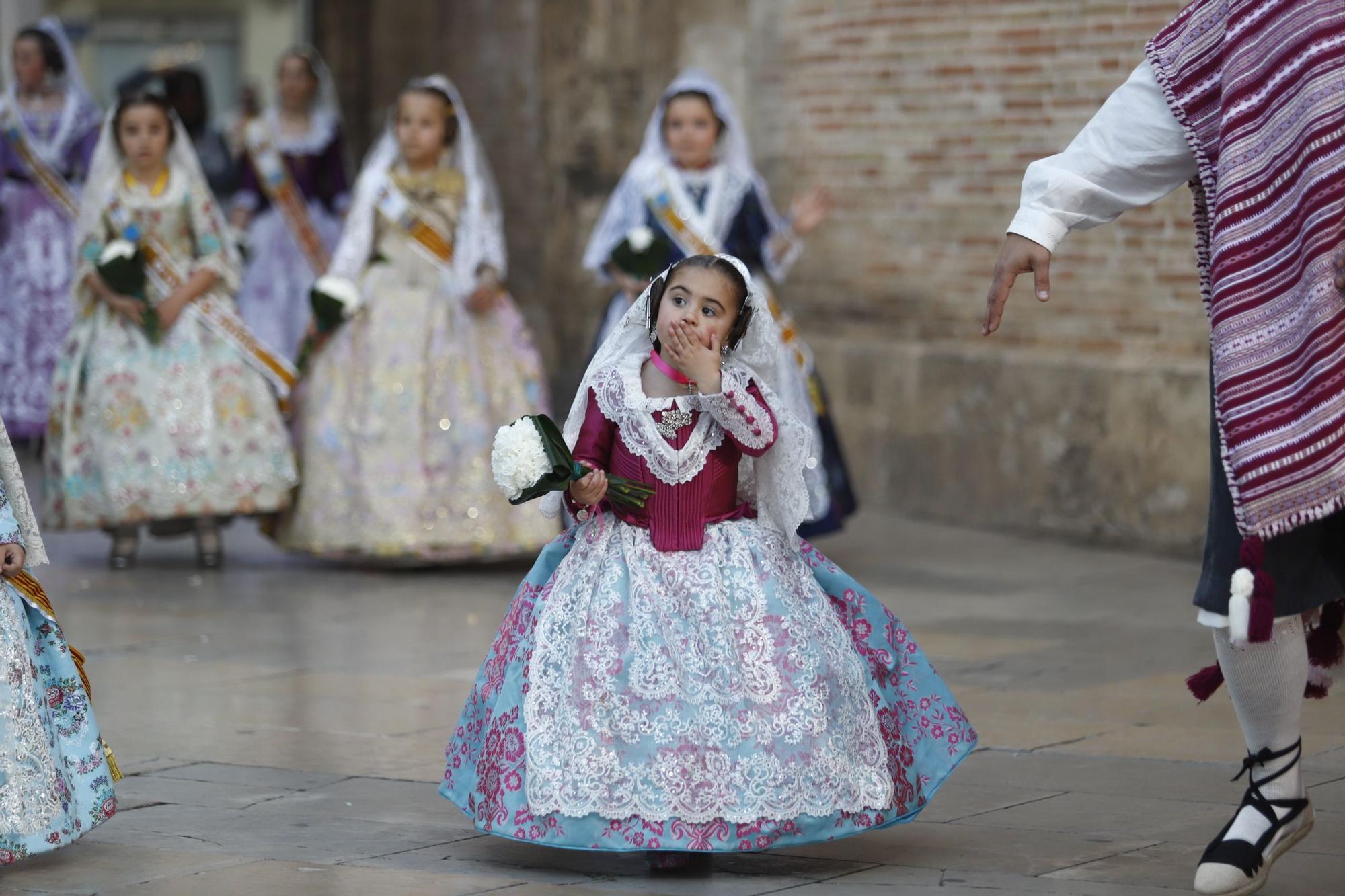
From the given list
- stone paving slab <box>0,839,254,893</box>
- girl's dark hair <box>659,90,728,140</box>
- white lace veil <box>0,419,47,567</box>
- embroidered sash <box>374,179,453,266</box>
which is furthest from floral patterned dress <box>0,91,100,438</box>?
stone paving slab <box>0,839,254,893</box>

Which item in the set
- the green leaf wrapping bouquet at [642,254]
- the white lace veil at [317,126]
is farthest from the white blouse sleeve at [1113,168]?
the white lace veil at [317,126]

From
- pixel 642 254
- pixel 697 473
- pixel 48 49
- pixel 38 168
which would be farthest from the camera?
pixel 38 168

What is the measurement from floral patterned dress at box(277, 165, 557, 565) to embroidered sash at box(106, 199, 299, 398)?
0.49 ft

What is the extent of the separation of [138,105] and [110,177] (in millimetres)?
295

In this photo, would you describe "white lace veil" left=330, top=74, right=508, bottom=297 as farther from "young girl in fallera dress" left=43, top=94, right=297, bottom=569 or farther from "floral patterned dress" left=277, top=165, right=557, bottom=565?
"young girl in fallera dress" left=43, top=94, right=297, bottom=569

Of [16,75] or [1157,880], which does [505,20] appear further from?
[1157,880]

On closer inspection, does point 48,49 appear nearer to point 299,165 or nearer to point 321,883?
point 299,165

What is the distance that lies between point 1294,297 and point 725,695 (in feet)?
4.19

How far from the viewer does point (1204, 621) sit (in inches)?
158

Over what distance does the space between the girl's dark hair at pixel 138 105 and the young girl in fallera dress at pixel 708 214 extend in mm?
1659

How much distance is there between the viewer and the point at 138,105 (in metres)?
8.40

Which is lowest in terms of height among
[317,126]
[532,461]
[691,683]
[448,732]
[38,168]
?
[448,732]

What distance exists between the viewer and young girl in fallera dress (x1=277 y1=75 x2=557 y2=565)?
28.0ft

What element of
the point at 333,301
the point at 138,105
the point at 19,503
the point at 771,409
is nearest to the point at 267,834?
the point at 19,503
